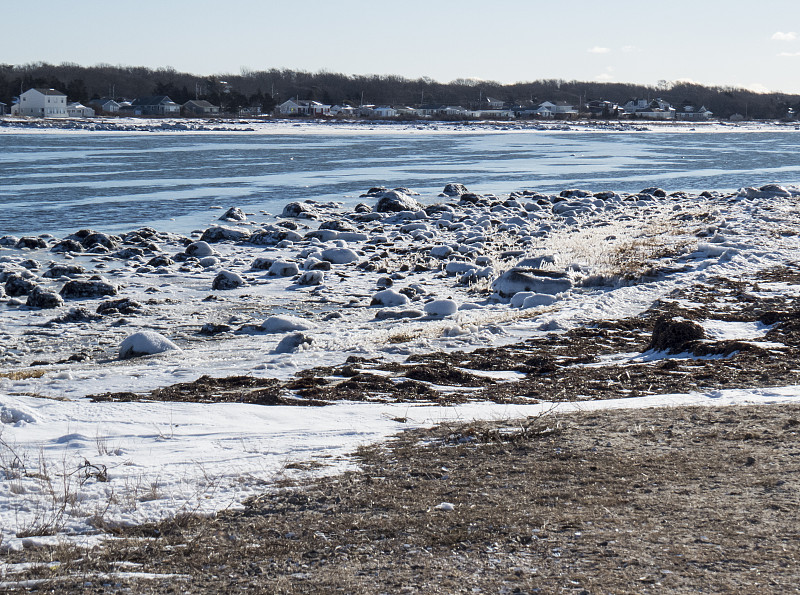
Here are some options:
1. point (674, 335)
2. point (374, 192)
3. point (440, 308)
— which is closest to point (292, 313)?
point (440, 308)

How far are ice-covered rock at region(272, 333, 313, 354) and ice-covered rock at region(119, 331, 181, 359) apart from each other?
1.09 metres

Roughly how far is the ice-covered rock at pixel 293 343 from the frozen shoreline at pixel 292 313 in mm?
56

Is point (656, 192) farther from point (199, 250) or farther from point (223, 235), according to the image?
point (199, 250)

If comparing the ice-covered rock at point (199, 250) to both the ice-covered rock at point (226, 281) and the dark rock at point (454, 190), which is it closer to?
the ice-covered rock at point (226, 281)

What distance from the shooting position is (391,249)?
52.4ft

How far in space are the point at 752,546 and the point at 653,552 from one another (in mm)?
413

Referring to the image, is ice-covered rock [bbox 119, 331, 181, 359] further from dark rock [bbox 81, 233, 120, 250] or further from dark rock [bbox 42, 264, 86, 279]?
dark rock [bbox 81, 233, 120, 250]

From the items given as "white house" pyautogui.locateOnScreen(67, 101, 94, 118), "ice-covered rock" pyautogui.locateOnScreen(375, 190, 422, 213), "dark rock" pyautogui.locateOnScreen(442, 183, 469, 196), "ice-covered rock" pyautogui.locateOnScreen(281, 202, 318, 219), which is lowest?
"ice-covered rock" pyautogui.locateOnScreen(281, 202, 318, 219)

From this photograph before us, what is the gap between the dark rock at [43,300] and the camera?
35.3 ft

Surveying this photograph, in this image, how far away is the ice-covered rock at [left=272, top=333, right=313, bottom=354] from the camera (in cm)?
836

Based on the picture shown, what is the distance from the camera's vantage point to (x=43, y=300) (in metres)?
10.8

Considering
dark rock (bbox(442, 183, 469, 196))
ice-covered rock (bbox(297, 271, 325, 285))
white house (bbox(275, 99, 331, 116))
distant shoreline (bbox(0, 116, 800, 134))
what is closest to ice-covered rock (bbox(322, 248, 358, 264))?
ice-covered rock (bbox(297, 271, 325, 285))

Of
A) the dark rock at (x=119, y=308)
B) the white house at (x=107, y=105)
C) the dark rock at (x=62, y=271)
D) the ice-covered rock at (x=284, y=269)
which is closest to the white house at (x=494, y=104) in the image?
the white house at (x=107, y=105)

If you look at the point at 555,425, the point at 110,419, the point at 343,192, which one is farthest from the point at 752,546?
the point at 343,192
